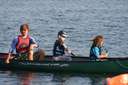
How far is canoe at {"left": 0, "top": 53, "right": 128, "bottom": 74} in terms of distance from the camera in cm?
1568

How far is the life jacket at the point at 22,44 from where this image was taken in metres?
16.3

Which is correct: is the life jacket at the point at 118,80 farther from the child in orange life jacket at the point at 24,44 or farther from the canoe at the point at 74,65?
the child in orange life jacket at the point at 24,44

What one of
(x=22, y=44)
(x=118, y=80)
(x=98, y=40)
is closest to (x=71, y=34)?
(x=22, y=44)

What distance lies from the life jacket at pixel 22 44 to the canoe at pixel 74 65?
0.36 metres

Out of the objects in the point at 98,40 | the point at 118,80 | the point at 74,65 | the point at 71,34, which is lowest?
the point at 71,34

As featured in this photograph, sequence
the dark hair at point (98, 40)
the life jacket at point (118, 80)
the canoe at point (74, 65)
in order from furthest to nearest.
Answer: the canoe at point (74, 65) < the dark hair at point (98, 40) < the life jacket at point (118, 80)

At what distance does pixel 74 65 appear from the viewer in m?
16.2

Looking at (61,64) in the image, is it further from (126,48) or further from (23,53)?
(126,48)

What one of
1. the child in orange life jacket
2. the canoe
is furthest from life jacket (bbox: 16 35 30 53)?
the canoe

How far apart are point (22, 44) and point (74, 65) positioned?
1.63 m

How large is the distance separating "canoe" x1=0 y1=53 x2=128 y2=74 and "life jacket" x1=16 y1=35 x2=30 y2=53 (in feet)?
1.18

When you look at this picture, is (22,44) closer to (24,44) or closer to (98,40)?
(24,44)

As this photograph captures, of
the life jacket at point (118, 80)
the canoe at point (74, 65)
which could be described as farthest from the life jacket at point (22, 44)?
the life jacket at point (118, 80)

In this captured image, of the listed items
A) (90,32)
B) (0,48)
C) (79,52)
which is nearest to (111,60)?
(79,52)
